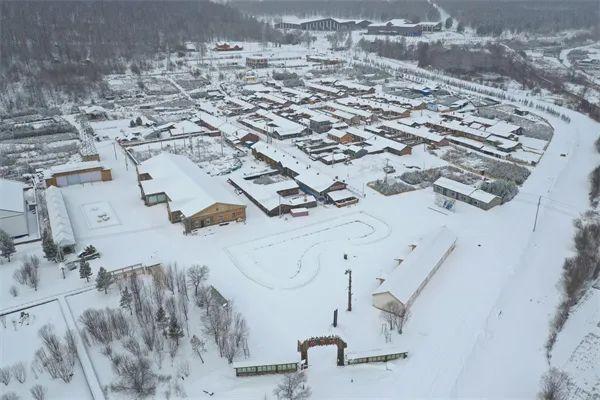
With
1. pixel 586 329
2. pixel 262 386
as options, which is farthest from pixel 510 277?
pixel 262 386

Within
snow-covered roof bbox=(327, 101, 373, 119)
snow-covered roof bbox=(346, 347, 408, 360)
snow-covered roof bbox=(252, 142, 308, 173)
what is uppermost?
snow-covered roof bbox=(252, 142, 308, 173)

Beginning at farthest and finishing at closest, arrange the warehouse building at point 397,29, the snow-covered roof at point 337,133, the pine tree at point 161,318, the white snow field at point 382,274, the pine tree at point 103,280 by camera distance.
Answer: the warehouse building at point 397,29 → the snow-covered roof at point 337,133 → the pine tree at point 103,280 → the pine tree at point 161,318 → the white snow field at point 382,274

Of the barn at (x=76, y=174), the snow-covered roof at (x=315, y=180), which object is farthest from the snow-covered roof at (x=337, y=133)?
the barn at (x=76, y=174)

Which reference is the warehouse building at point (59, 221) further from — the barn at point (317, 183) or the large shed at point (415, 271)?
the large shed at point (415, 271)

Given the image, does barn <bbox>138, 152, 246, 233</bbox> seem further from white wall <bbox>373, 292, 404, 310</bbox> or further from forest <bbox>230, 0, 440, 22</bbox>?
forest <bbox>230, 0, 440, 22</bbox>

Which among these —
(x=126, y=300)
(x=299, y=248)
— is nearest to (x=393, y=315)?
(x=299, y=248)

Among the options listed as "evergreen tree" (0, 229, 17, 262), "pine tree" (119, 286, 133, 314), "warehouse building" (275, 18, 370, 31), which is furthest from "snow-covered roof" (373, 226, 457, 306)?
"warehouse building" (275, 18, 370, 31)
